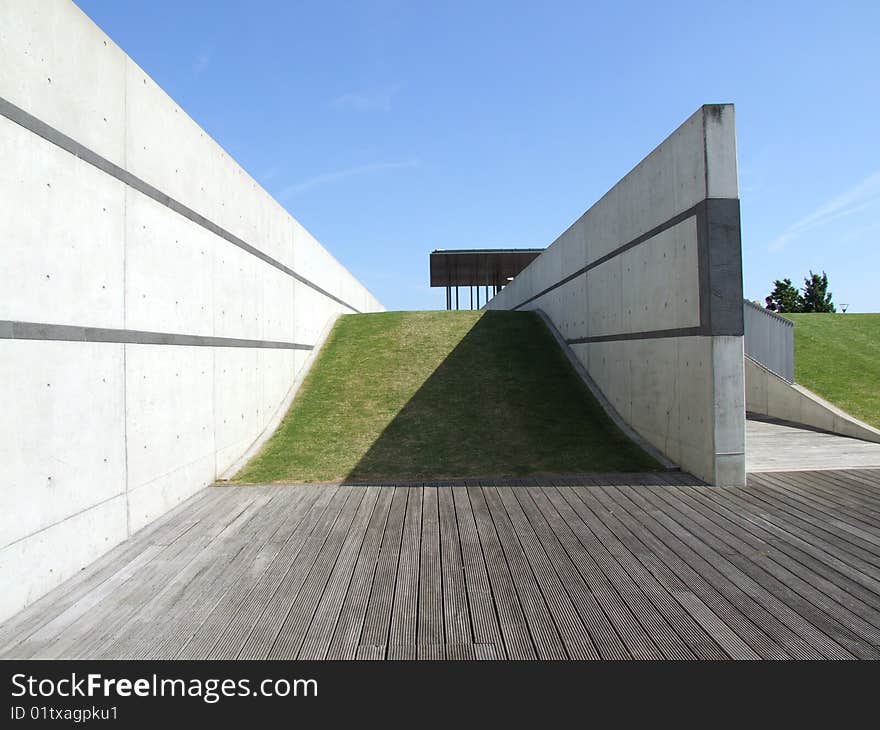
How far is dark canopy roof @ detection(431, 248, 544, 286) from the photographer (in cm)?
2994

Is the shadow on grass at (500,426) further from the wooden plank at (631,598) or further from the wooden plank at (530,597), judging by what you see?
the wooden plank at (631,598)

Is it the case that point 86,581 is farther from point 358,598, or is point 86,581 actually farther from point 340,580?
point 358,598

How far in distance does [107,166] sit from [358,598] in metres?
4.11

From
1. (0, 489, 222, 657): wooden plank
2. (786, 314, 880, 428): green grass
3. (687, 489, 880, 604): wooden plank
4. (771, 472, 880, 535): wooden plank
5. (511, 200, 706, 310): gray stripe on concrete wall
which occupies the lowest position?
(0, 489, 222, 657): wooden plank

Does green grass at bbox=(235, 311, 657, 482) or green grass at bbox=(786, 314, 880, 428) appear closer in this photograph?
green grass at bbox=(235, 311, 657, 482)

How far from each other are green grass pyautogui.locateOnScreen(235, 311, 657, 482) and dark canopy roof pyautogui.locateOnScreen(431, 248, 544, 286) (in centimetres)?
1736

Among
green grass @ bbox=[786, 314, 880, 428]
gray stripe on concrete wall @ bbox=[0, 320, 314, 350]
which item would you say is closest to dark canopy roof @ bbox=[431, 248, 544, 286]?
green grass @ bbox=[786, 314, 880, 428]

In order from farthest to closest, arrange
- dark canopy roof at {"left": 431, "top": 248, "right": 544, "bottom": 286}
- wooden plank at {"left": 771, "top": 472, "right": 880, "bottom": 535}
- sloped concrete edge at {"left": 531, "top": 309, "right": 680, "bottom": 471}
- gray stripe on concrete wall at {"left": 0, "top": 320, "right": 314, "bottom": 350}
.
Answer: dark canopy roof at {"left": 431, "top": 248, "right": 544, "bottom": 286} < sloped concrete edge at {"left": 531, "top": 309, "right": 680, "bottom": 471} < wooden plank at {"left": 771, "top": 472, "right": 880, "bottom": 535} < gray stripe on concrete wall at {"left": 0, "top": 320, "right": 314, "bottom": 350}

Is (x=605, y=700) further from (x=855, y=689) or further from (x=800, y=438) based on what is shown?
(x=800, y=438)

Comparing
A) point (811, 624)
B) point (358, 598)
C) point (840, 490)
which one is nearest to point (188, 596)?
point (358, 598)

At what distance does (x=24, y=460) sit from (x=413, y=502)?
3338mm

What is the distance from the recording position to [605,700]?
Result: 7.72 ft

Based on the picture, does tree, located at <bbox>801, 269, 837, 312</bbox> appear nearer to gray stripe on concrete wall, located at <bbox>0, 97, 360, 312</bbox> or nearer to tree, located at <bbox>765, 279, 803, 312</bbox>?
→ tree, located at <bbox>765, 279, 803, 312</bbox>

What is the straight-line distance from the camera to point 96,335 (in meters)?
4.23
